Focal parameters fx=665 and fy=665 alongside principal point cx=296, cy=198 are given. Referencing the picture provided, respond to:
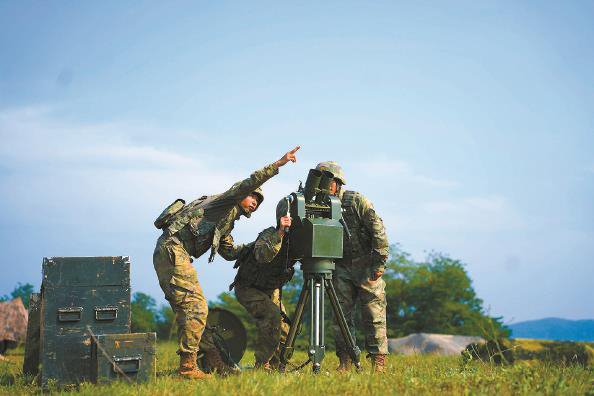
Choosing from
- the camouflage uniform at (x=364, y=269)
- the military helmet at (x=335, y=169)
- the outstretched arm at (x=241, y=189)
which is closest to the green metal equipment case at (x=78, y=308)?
the outstretched arm at (x=241, y=189)

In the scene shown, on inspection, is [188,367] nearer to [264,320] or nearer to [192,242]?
[264,320]

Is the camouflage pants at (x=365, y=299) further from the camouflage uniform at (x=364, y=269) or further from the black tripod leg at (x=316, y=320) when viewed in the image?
the black tripod leg at (x=316, y=320)

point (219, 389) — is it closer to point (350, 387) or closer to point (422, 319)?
point (350, 387)

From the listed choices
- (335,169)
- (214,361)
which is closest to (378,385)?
(214,361)

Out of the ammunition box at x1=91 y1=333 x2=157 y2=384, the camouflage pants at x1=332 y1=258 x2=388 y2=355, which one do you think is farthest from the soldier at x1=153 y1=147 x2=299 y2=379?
the camouflage pants at x1=332 y1=258 x2=388 y2=355

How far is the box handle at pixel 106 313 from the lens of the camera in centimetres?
855

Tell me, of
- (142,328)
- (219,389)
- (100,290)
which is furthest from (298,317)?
(142,328)

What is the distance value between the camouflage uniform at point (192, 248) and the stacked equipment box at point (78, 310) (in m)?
0.57

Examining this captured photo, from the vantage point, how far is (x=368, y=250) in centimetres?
1023

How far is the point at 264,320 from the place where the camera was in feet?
31.9

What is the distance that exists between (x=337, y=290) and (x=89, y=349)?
148 inches

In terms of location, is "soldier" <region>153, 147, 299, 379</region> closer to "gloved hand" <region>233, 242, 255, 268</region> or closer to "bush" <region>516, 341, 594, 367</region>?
"gloved hand" <region>233, 242, 255, 268</region>

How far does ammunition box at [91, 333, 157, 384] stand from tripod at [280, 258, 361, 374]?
67.3 inches

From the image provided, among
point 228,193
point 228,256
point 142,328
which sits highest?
point 228,193
